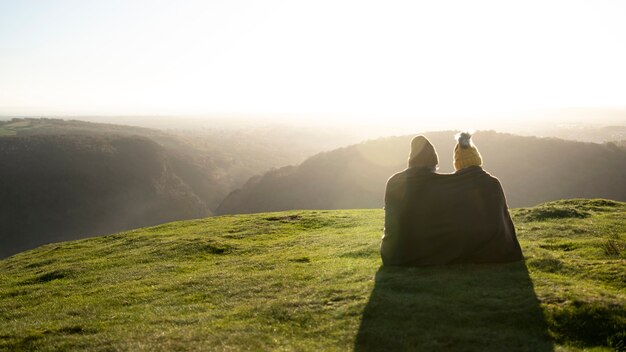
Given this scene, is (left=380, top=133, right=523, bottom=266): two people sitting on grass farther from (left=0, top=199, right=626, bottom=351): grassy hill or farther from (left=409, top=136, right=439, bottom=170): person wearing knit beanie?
(left=0, top=199, right=626, bottom=351): grassy hill

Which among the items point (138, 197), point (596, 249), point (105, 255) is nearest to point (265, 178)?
point (138, 197)

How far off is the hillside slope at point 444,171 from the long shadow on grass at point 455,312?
9614cm

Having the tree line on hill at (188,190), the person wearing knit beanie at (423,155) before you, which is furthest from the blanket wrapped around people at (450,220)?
the tree line on hill at (188,190)

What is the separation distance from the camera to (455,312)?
413 inches

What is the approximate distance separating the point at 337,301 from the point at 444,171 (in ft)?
378

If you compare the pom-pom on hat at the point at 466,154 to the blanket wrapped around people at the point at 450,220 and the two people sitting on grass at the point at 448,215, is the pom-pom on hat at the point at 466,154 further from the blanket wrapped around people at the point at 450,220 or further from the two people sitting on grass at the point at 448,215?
the blanket wrapped around people at the point at 450,220

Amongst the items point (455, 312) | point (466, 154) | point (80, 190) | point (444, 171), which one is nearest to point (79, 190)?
point (80, 190)

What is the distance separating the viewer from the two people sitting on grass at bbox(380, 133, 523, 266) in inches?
531

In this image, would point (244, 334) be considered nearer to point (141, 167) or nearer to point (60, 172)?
point (60, 172)

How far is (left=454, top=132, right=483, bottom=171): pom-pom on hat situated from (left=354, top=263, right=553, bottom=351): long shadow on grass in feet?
10.5

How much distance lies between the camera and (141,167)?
174 metres

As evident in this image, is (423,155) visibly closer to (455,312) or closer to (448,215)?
(448,215)

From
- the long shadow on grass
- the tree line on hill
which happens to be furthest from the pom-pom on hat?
the tree line on hill

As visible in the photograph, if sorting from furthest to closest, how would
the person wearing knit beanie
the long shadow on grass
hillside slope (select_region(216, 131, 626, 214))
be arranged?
hillside slope (select_region(216, 131, 626, 214)) < the person wearing knit beanie < the long shadow on grass
